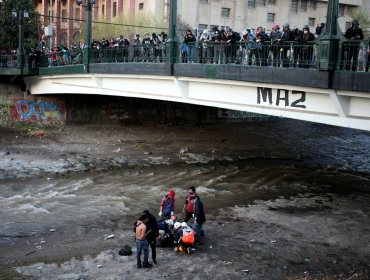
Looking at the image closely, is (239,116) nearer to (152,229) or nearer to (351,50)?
(351,50)

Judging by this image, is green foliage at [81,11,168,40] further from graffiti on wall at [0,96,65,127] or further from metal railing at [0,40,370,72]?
metal railing at [0,40,370,72]

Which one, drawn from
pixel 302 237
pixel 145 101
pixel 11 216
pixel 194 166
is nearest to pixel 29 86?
pixel 145 101

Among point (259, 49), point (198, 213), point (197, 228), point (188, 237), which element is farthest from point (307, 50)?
point (188, 237)

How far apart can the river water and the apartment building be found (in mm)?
19554

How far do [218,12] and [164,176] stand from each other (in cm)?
3361

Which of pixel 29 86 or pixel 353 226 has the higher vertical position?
pixel 29 86

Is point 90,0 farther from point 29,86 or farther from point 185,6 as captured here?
point 185,6

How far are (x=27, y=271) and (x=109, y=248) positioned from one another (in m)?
2.25

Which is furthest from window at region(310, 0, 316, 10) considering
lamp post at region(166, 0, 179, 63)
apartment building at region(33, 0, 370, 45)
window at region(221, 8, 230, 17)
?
lamp post at region(166, 0, 179, 63)

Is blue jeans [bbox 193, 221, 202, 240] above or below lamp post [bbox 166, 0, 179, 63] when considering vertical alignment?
below

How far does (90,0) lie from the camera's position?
25438mm

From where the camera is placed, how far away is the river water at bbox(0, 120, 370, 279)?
17.1 m

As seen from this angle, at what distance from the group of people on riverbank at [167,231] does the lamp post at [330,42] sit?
496cm

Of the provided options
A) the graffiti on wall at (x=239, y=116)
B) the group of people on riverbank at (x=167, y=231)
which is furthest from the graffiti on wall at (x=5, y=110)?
the group of people on riverbank at (x=167, y=231)
